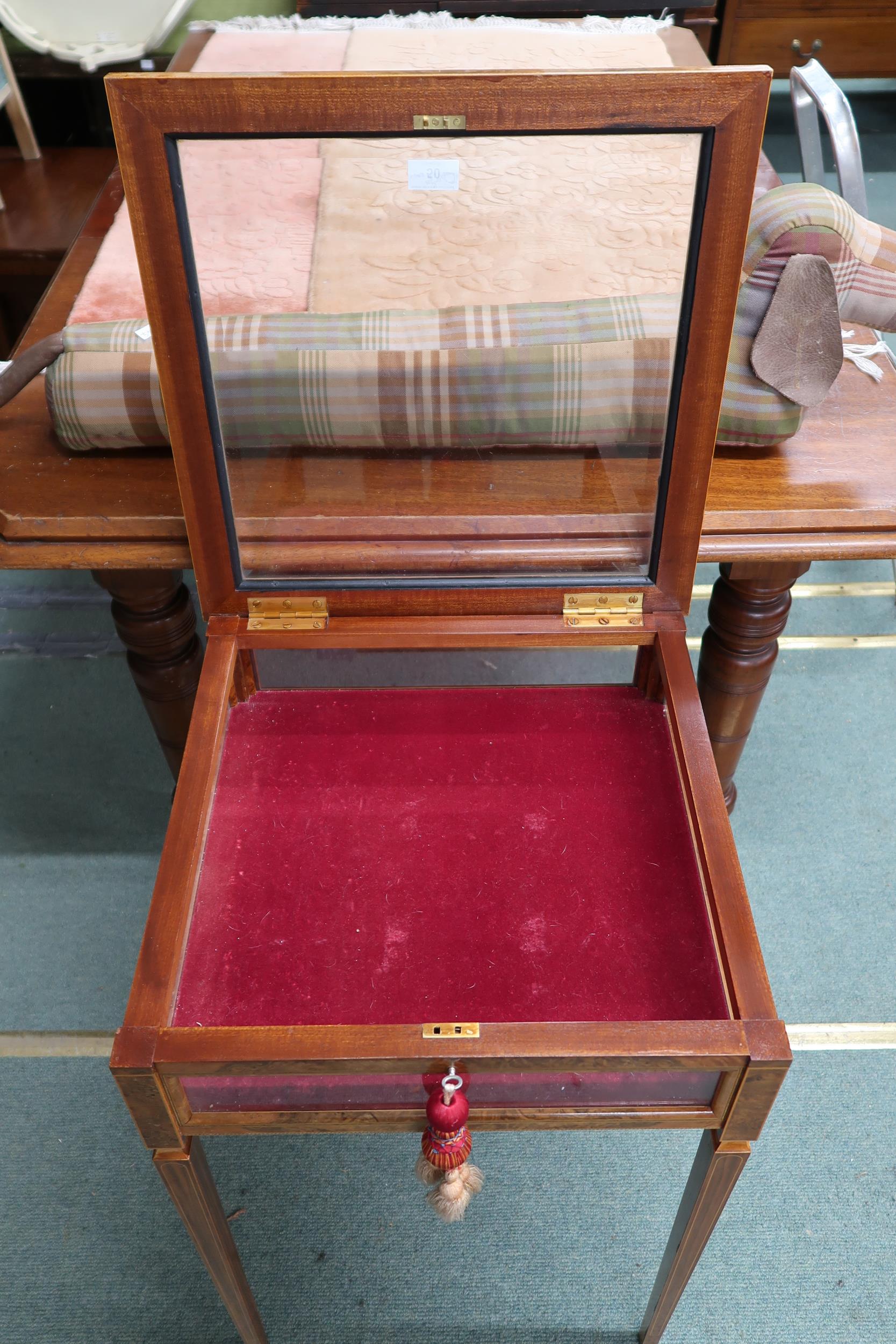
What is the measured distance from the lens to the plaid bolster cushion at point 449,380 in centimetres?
93

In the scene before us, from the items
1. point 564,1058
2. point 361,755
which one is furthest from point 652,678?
point 564,1058

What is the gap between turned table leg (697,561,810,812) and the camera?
1.20 m

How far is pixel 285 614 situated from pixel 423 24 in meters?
2.02

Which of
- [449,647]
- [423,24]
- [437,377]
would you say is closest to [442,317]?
[437,377]

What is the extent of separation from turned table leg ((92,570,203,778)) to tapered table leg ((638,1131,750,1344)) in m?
0.69

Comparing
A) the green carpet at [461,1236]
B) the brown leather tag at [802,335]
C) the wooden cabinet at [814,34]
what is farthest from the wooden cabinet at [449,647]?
the wooden cabinet at [814,34]

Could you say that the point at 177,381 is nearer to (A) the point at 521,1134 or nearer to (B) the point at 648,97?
(B) the point at 648,97

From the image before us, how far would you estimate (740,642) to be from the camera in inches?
50.4

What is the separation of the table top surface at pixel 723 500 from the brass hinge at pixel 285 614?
19 cm

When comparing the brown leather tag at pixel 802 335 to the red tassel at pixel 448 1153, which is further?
the brown leather tag at pixel 802 335

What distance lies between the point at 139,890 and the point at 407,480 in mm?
800

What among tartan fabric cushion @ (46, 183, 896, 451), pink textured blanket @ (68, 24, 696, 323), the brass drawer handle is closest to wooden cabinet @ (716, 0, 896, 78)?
the brass drawer handle

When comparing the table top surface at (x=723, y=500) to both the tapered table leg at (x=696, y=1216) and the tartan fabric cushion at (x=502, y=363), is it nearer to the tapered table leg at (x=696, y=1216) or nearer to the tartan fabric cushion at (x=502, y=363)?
the tartan fabric cushion at (x=502, y=363)

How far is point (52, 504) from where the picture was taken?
115 cm
